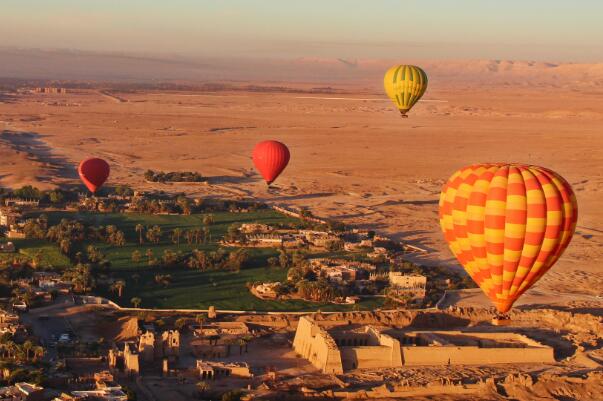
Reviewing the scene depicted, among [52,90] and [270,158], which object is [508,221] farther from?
[52,90]

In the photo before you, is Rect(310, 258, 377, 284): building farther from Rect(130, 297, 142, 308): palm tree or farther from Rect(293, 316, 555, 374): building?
Rect(130, 297, 142, 308): palm tree

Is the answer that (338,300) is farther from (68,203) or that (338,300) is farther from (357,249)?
(68,203)

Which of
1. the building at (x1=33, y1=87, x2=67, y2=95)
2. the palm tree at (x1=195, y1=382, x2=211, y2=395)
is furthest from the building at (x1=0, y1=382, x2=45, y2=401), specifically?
the building at (x1=33, y1=87, x2=67, y2=95)

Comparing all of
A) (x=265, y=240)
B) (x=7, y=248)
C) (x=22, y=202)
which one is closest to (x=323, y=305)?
(x=265, y=240)

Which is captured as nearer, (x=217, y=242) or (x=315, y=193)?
(x=217, y=242)

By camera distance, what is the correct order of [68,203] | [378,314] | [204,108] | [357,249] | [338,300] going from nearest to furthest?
1. [378,314]
2. [338,300]
3. [357,249]
4. [68,203]
5. [204,108]

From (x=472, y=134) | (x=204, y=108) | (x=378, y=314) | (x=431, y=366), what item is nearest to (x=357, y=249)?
(x=378, y=314)

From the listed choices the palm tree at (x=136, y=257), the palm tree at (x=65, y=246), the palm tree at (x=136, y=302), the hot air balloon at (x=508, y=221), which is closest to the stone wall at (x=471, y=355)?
the hot air balloon at (x=508, y=221)
